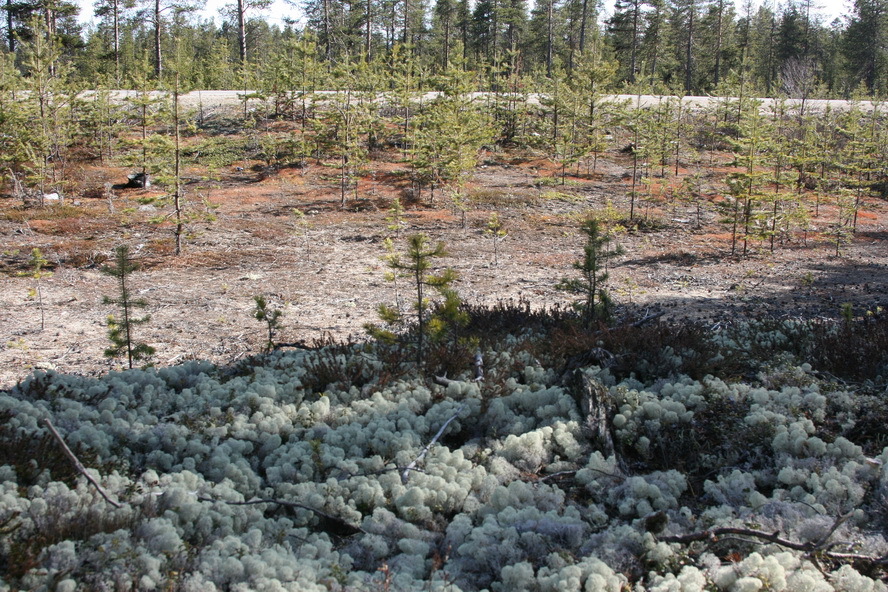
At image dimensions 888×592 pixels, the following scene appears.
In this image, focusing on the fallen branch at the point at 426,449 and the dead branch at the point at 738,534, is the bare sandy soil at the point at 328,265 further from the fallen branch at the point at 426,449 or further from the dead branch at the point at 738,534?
the dead branch at the point at 738,534

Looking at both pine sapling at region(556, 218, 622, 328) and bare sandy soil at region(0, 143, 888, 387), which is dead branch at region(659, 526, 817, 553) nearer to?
pine sapling at region(556, 218, 622, 328)

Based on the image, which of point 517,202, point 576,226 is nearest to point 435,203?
point 517,202

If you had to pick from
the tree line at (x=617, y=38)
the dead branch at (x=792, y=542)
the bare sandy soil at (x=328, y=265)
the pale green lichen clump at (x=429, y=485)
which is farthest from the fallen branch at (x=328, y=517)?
the tree line at (x=617, y=38)

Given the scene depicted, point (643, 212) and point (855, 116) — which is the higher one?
point (855, 116)

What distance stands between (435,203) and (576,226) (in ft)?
15.4

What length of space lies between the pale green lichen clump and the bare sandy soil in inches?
125

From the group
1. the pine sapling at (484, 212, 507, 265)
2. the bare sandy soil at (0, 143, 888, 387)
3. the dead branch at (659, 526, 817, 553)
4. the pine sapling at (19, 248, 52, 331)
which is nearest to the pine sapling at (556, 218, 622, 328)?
the bare sandy soil at (0, 143, 888, 387)

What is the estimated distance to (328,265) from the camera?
563 inches

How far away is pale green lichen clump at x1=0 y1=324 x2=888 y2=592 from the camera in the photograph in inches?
112

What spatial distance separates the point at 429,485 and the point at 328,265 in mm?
10988

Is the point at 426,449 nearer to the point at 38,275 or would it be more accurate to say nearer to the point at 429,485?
the point at 429,485

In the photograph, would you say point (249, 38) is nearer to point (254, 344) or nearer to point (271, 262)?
point (271, 262)

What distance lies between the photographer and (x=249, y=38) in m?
67.4

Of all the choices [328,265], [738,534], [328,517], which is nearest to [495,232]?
[328,265]
